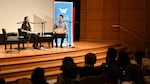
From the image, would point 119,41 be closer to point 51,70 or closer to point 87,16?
point 87,16

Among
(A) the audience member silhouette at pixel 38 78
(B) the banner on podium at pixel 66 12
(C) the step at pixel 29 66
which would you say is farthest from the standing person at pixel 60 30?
(A) the audience member silhouette at pixel 38 78

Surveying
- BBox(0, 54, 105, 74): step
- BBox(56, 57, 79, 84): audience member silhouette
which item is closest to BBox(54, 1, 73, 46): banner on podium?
BBox(0, 54, 105, 74): step

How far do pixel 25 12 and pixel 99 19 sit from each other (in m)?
3.25

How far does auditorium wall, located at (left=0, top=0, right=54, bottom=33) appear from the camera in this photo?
33.9ft

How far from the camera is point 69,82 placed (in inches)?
155

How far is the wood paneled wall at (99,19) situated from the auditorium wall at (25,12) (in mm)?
1795

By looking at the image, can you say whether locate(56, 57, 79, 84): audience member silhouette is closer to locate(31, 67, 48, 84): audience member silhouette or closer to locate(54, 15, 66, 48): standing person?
locate(31, 67, 48, 84): audience member silhouette

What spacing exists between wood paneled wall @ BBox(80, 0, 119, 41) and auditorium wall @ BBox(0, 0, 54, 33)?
179 centimetres

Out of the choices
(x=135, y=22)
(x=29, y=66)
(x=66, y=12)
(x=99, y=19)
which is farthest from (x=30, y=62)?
(x=135, y=22)

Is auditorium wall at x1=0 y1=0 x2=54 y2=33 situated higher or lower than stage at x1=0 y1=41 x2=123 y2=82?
higher

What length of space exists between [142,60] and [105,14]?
7142 mm

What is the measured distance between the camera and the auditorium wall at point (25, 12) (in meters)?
10.3

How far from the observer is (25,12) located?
10.7 metres

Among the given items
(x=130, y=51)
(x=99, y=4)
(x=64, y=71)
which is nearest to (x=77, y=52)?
(x=130, y=51)
